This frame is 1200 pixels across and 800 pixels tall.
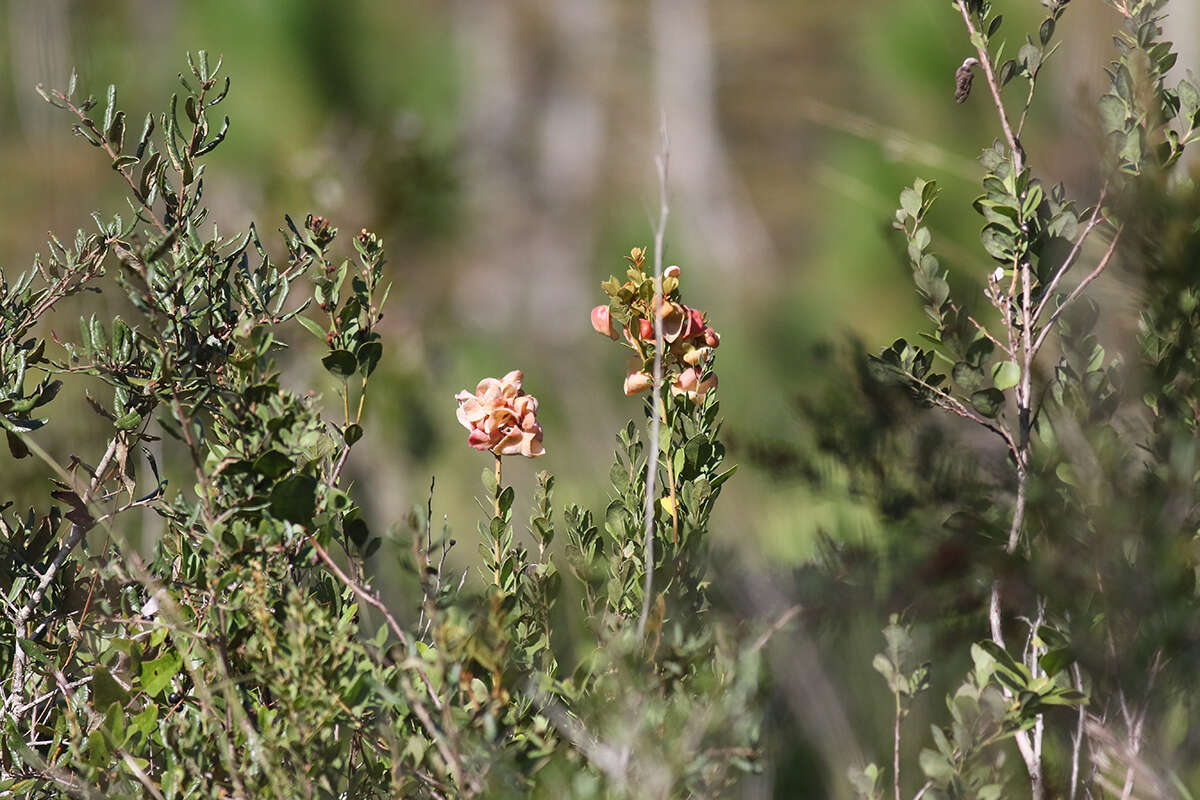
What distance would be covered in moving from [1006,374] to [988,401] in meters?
0.03

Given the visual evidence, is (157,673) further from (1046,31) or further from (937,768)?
(1046,31)

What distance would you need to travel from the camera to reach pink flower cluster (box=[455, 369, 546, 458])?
862mm

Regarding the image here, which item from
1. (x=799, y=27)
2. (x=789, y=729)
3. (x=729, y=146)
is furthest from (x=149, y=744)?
(x=729, y=146)

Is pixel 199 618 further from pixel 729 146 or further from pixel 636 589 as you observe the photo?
pixel 729 146

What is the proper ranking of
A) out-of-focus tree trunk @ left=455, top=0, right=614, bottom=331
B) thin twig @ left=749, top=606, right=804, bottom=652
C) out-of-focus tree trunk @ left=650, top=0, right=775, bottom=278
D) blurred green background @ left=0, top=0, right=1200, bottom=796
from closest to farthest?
thin twig @ left=749, top=606, right=804, bottom=652 < blurred green background @ left=0, top=0, right=1200, bottom=796 < out-of-focus tree trunk @ left=455, top=0, right=614, bottom=331 < out-of-focus tree trunk @ left=650, top=0, right=775, bottom=278

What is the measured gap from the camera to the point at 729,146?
14.7 meters

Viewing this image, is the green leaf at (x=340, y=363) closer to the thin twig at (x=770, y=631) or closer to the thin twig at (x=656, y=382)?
the thin twig at (x=656, y=382)

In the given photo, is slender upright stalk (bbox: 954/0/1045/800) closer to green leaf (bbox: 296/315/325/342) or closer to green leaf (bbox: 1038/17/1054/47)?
green leaf (bbox: 1038/17/1054/47)

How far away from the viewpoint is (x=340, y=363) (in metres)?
0.82

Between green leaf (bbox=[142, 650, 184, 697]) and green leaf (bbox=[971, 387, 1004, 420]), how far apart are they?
60 centimetres

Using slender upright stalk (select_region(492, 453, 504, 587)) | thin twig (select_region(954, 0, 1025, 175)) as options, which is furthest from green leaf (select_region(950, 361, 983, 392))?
slender upright stalk (select_region(492, 453, 504, 587))

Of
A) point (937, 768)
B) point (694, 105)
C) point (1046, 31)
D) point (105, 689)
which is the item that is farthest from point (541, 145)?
point (937, 768)

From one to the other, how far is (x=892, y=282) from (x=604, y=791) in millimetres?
2679

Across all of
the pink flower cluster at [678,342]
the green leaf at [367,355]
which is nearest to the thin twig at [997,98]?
the pink flower cluster at [678,342]
